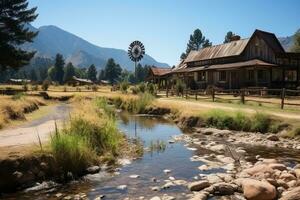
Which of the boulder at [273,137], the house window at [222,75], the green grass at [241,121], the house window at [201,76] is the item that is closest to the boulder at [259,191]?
the boulder at [273,137]

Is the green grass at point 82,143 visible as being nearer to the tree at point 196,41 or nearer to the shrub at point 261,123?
the shrub at point 261,123

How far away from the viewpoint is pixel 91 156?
518 inches

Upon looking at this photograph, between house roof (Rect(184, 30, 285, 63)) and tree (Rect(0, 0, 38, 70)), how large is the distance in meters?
24.6

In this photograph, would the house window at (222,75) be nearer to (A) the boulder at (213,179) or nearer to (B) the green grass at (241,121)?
(B) the green grass at (241,121)

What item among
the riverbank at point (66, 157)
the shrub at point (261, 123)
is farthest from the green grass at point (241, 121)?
the riverbank at point (66, 157)

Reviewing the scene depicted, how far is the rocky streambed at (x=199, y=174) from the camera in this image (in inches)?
409

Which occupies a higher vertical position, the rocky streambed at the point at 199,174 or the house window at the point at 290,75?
the house window at the point at 290,75

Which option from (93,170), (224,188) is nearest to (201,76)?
(93,170)

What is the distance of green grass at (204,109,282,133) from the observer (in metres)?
20.4

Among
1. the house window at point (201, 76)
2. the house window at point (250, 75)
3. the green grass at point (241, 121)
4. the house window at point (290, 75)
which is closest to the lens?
the green grass at point (241, 121)

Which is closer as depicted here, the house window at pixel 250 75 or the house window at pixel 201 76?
the house window at pixel 250 75

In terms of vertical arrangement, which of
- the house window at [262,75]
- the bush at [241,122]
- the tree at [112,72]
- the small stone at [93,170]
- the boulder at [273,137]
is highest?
the tree at [112,72]

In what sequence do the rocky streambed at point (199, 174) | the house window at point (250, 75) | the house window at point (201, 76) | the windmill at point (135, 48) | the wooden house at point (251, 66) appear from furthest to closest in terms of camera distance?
the windmill at point (135, 48) → the house window at point (201, 76) → the house window at point (250, 75) → the wooden house at point (251, 66) → the rocky streambed at point (199, 174)

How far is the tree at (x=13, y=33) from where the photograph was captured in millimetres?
48094
